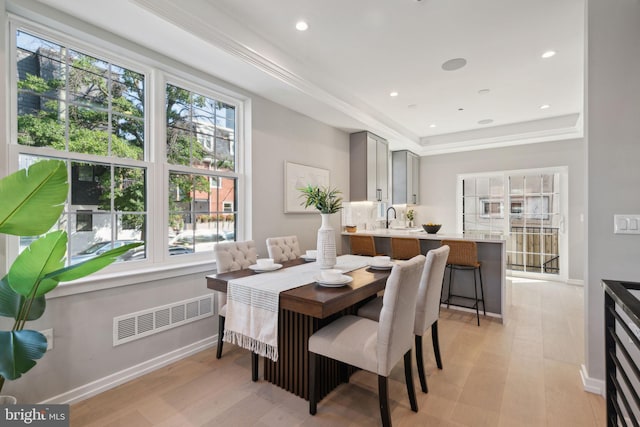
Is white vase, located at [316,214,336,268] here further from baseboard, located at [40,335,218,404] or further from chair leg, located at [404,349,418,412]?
baseboard, located at [40,335,218,404]

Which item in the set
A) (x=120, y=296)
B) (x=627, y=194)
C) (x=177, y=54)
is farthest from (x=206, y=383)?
(x=627, y=194)

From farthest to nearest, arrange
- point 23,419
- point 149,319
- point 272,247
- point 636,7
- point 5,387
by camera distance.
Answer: point 272,247
point 149,319
point 636,7
point 5,387
point 23,419

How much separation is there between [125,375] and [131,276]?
784mm

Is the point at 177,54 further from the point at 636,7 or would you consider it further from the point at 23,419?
the point at 636,7

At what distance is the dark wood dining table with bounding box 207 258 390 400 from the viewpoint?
1939 mm

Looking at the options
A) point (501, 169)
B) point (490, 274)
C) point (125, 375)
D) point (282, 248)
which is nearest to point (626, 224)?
point (490, 274)

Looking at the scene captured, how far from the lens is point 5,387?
6.21 feet

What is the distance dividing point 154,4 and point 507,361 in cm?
399

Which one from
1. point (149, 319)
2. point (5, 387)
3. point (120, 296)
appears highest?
point (120, 296)

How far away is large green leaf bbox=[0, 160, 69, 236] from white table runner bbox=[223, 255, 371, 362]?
1124 mm

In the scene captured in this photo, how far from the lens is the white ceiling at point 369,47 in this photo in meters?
2.41

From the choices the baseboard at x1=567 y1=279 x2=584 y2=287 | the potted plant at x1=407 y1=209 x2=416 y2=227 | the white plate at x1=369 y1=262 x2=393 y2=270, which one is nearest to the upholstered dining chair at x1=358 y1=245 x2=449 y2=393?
the white plate at x1=369 y1=262 x2=393 y2=270

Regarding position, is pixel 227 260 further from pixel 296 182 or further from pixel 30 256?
pixel 296 182

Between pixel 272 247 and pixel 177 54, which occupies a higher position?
pixel 177 54
